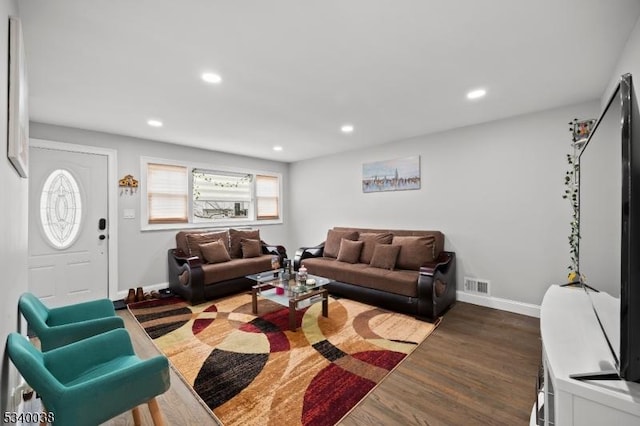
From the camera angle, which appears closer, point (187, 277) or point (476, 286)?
point (476, 286)

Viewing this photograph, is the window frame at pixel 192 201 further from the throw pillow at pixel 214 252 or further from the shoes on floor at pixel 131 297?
the shoes on floor at pixel 131 297

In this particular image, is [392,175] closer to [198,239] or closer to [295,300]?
[295,300]

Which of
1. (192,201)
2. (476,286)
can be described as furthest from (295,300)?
(192,201)

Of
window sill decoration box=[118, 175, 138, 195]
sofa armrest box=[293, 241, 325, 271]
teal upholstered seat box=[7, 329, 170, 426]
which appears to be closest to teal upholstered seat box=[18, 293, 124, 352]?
teal upholstered seat box=[7, 329, 170, 426]

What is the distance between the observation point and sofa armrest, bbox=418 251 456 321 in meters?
3.09

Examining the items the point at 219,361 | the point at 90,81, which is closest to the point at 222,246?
the point at 219,361

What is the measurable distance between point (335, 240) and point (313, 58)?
325 cm

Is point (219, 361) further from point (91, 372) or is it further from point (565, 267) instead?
point (565, 267)

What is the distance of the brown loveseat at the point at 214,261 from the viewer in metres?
3.75

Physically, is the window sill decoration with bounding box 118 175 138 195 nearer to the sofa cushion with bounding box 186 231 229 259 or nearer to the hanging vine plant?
the sofa cushion with bounding box 186 231 229 259

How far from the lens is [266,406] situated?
179 centimetres

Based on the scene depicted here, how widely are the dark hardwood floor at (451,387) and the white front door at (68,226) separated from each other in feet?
5.05

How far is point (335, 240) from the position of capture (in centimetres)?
482

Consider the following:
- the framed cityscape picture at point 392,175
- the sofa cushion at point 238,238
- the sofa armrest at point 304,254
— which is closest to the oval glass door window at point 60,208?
the sofa cushion at point 238,238
